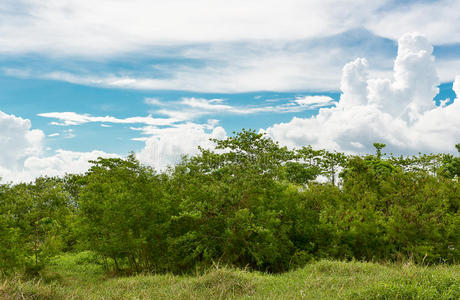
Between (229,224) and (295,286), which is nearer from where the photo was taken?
(295,286)

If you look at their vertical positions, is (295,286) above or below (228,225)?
below

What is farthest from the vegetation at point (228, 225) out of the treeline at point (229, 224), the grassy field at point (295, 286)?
the grassy field at point (295, 286)

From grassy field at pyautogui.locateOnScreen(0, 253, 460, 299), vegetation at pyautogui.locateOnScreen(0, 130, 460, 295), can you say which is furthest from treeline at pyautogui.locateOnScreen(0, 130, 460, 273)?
grassy field at pyautogui.locateOnScreen(0, 253, 460, 299)

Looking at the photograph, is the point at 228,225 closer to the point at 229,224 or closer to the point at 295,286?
the point at 229,224

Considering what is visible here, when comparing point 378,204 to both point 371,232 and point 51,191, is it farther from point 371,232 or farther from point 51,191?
point 51,191

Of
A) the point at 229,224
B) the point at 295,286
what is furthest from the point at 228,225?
the point at 295,286

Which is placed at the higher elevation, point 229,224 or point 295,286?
point 229,224

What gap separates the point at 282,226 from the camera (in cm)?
1044

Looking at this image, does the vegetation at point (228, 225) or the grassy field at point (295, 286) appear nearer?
the grassy field at point (295, 286)

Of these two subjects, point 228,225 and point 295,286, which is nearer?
point 295,286

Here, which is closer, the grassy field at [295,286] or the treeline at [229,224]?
the grassy field at [295,286]

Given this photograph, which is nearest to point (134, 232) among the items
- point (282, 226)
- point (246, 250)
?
point (246, 250)

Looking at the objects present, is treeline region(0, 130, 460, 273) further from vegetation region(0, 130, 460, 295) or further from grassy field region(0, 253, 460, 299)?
grassy field region(0, 253, 460, 299)

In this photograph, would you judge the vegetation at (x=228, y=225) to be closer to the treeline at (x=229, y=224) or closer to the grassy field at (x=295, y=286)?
the treeline at (x=229, y=224)
